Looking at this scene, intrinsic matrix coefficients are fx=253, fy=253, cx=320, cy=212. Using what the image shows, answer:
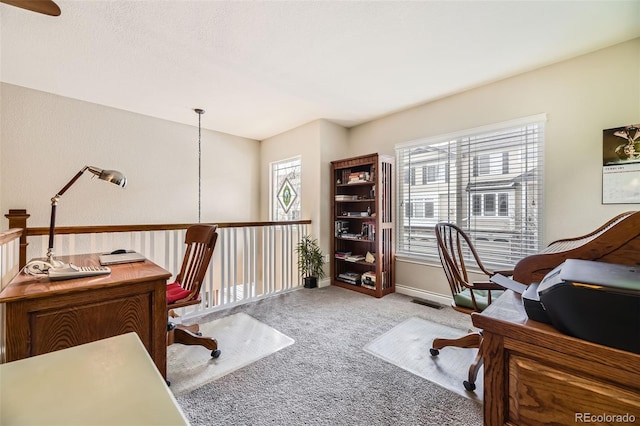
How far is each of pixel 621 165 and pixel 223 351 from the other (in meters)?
3.55

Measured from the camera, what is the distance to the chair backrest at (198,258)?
191 cm

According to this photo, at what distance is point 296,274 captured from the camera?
379 centimetres

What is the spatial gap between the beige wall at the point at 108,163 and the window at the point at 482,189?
311 cm

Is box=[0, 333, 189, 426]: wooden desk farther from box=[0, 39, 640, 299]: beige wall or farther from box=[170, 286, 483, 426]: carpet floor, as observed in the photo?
box=[0, 39, 640, 299]: beige wall

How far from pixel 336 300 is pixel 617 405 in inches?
108

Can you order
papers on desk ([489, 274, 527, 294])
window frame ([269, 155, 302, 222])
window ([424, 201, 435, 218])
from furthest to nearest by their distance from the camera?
window frame ([269, 155, 302, 222])
window ([424, 201, 435, 218])
papers on desk ([489, 274, 527, 294])

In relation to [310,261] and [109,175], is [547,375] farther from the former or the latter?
[310,261]

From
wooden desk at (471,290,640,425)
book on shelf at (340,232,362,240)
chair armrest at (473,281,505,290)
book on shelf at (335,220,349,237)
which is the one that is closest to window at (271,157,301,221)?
book on shelf at (335,220,349,237)

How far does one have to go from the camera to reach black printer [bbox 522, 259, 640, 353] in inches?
Answer: 21.3

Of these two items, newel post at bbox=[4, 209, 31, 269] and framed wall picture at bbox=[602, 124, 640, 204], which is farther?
framed wall picture at bbox=[602, 124, 640, 204]

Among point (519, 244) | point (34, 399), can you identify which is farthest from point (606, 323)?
point (519, 244)

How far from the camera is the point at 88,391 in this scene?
47 cm

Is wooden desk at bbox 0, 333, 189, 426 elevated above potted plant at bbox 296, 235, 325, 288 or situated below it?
above

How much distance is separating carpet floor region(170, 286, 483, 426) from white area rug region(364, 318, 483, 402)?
0.05 meters
